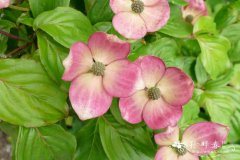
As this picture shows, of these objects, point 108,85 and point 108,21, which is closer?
point 108,85

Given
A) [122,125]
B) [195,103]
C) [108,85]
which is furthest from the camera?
[195,103]

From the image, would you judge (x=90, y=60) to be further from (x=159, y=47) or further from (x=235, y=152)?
(x=235, y=152)

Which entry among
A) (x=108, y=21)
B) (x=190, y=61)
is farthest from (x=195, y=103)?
(x=108, y=21)

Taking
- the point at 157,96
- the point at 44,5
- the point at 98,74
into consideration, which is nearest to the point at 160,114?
the point at 157,96

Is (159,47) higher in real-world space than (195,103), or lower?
higher

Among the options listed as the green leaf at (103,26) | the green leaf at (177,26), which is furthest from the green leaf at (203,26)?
the green leaf at (103,26)

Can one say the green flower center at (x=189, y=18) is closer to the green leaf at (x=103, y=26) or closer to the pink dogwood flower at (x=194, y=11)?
the pink dogwood flower at (x=194, y=11)

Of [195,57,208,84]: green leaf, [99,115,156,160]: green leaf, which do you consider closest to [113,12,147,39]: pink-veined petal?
[99,115,156,160]: green leaf

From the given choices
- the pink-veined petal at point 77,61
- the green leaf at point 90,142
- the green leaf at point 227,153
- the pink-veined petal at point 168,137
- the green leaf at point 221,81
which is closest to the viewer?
the pink-veined petal at point 77,61
